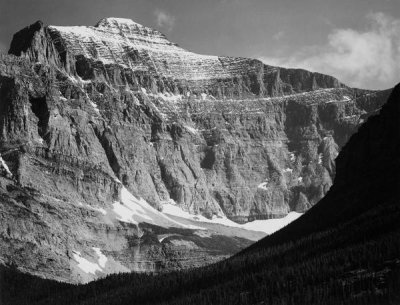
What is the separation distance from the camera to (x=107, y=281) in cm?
18188

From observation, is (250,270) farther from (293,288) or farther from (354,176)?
(354,176)

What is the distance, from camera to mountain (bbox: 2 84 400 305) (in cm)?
10019

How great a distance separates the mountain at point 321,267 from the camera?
100188 millimetres

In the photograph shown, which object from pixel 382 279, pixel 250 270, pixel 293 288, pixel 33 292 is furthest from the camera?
pixel 33 292

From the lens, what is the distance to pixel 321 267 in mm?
114188

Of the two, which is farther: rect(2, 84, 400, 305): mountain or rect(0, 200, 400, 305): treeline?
rect(2, 84, 400, 305): mountain

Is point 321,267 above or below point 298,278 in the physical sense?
above

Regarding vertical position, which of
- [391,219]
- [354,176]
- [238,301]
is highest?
[354,176]

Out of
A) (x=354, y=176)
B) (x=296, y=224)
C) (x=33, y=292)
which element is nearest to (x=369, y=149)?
(x=354, y=176)

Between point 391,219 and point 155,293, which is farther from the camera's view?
point 155,293

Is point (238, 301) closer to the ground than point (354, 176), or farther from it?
closer to the ground

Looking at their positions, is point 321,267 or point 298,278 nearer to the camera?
point 298,278

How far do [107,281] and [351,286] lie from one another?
93.0m

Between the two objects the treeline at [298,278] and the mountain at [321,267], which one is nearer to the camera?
the treeline at [298,278]
